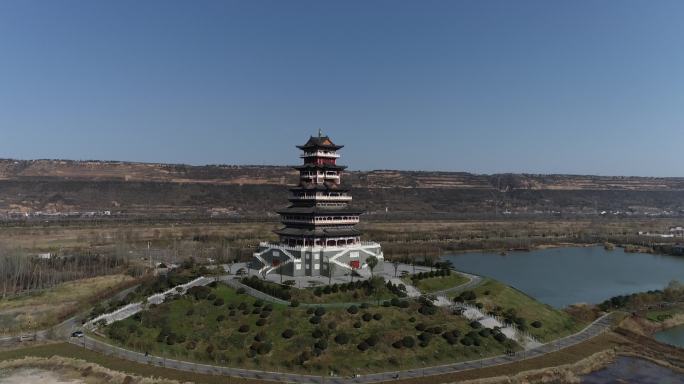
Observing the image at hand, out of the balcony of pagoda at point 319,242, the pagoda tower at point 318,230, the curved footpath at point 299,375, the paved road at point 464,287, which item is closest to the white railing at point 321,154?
the pagoda tower at point 318,230

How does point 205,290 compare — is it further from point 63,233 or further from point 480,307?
point 63,233

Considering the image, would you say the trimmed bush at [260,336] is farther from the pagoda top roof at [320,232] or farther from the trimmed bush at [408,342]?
the pagoda top roof at [320,232]

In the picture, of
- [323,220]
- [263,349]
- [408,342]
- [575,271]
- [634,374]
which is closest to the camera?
[634,374]

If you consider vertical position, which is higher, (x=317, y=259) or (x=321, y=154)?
(x=321, y=154)

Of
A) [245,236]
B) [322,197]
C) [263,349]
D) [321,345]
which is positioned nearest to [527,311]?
[321,345]

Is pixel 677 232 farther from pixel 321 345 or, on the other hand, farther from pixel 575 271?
pixel 321 345

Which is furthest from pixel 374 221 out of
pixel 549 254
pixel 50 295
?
pixel 50 295
